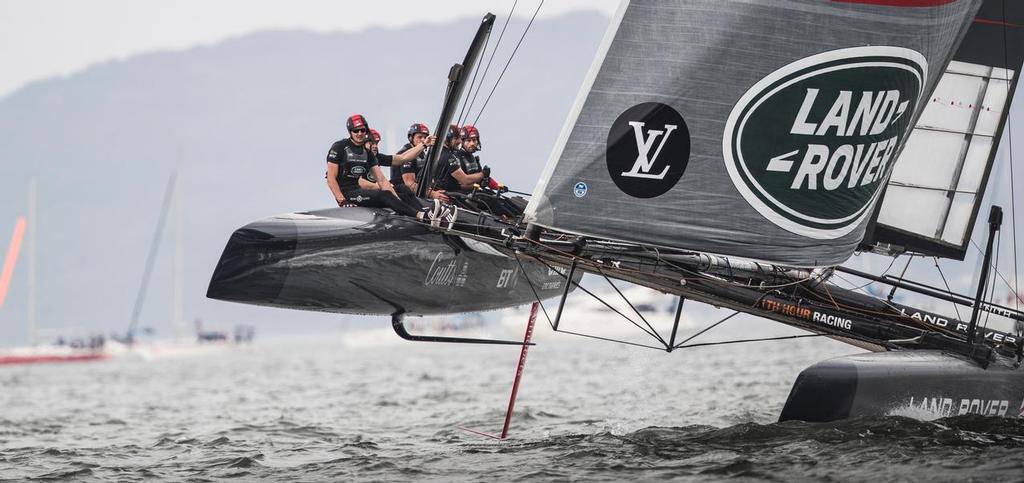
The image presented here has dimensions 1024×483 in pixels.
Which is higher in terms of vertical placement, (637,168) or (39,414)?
(637,168)

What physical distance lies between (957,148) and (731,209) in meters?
3.52

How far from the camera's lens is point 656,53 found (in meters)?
8.04

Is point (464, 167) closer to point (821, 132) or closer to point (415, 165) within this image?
point (415, 165)

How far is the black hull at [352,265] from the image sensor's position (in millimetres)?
8734

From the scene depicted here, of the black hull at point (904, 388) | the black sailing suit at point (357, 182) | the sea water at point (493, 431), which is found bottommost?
the sea water at point (493, 431)

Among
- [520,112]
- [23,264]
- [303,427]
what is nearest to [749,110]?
[303,427]

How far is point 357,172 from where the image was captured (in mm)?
9656

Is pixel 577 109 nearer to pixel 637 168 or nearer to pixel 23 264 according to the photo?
pixel 637 168

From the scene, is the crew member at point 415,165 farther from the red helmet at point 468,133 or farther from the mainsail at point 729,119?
the mainsail at point 729,119

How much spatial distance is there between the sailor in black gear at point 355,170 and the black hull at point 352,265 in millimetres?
210

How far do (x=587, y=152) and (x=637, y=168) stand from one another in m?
0.34

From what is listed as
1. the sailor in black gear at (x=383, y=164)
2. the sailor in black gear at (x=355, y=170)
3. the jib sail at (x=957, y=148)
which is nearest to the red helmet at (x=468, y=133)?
the sailor in black gear at (x=383, y=164)

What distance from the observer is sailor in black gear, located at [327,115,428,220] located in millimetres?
9453

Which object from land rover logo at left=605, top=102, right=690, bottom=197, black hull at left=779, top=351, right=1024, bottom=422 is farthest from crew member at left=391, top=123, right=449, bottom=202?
black hull at left=779, top=351, right=1024, bottom=422
